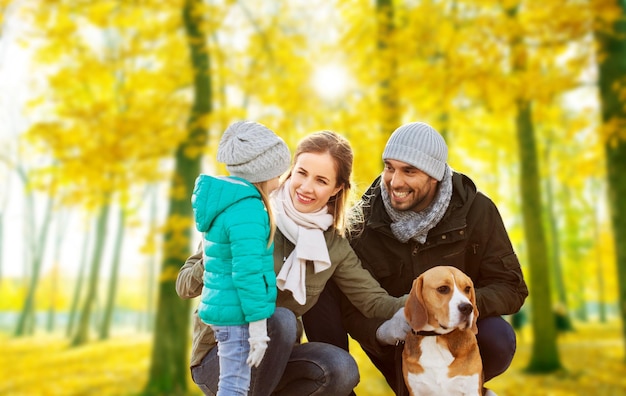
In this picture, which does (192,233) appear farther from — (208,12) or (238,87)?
(208,12)

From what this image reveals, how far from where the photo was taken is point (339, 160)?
3.05 meters

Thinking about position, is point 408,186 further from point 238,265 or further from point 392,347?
point 238,265

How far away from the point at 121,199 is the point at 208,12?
287 cm

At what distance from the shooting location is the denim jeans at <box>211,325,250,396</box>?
260cm

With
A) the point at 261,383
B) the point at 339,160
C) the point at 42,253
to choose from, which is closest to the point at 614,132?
the point at 339,160

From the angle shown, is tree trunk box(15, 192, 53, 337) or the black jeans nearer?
the black jeans

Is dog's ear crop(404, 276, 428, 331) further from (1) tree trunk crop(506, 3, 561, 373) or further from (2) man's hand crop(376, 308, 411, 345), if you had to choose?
(1) tree trunk crop(506, 3, 561, 373)

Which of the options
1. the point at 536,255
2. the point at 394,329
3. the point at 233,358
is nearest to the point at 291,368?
the point at 233,358

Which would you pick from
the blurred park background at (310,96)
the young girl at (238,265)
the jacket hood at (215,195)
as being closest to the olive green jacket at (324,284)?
the young girl at (238,265)

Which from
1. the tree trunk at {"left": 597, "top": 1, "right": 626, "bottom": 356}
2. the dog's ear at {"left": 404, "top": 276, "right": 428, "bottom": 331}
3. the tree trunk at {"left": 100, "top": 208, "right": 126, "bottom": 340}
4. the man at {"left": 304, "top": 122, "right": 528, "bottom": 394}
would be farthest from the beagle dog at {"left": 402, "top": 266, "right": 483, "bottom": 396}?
the tree trunk at {"left": 100, "top": 208, "right": 126, "bottom": 340}

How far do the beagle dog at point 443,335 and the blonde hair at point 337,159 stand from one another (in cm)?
58

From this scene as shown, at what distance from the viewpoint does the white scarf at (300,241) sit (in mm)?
2873

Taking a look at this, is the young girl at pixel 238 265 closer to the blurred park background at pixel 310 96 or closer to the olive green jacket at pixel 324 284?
the olive green jacket at pixel 324 284

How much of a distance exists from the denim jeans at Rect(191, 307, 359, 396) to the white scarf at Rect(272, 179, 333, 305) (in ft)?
0.47
